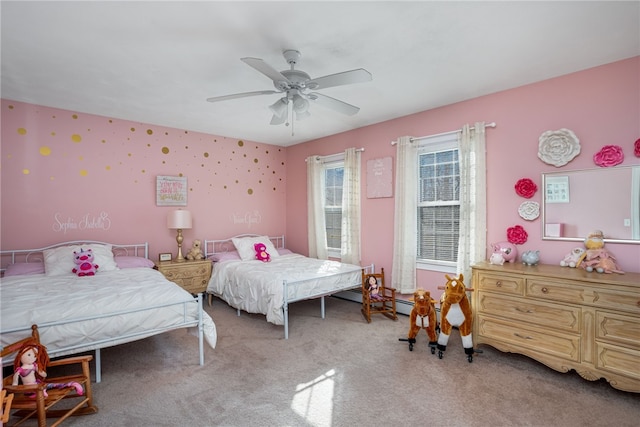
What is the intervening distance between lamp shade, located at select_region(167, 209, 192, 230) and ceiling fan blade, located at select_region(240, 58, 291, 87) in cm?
293

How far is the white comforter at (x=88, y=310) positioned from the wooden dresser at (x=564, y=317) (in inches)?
104

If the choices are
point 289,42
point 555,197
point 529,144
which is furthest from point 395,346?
point 289,42

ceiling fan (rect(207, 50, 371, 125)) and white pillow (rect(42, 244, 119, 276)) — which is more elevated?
ceiling fan (rect(207, 50, 371, 125))

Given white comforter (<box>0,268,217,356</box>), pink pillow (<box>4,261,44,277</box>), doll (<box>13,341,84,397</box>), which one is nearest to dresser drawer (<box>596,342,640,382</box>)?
white comforter (<box>0,268,217,356</box>)

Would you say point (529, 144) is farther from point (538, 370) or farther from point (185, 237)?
point (185, 237)

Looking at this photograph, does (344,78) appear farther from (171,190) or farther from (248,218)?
(248,218)

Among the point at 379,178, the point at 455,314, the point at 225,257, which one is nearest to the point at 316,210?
the point at 379,178

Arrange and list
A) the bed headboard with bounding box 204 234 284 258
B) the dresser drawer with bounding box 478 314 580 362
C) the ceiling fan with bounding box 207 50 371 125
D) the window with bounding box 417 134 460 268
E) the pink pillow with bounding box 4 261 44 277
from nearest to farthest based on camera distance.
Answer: the ceiling fan with bounding box 207 50 371 125 < the dresser drawer with bounding box 478 314 580 362 < the pink pillow with bounding box 4 261 44 277 < the window with bounding box 417 134 460 268 < the bed headboard with bounding box 204 234 284 258

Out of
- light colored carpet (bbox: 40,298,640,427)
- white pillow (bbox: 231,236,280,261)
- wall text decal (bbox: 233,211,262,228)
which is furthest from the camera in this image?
wall text decal (bbox: 233,211,262,228)

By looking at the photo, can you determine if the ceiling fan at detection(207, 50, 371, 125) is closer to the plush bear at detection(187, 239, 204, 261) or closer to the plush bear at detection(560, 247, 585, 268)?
the plush bear at detection(560, 247, 585, 268)

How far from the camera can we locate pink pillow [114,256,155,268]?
159 inches

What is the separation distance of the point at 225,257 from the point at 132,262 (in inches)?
48.6

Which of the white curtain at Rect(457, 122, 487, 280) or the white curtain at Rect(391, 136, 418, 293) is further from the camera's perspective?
the white curtain at Rect(391, 136, 418, 293)

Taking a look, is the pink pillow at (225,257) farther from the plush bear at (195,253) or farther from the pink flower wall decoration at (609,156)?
the pink flower wall decoration at (609,156)
